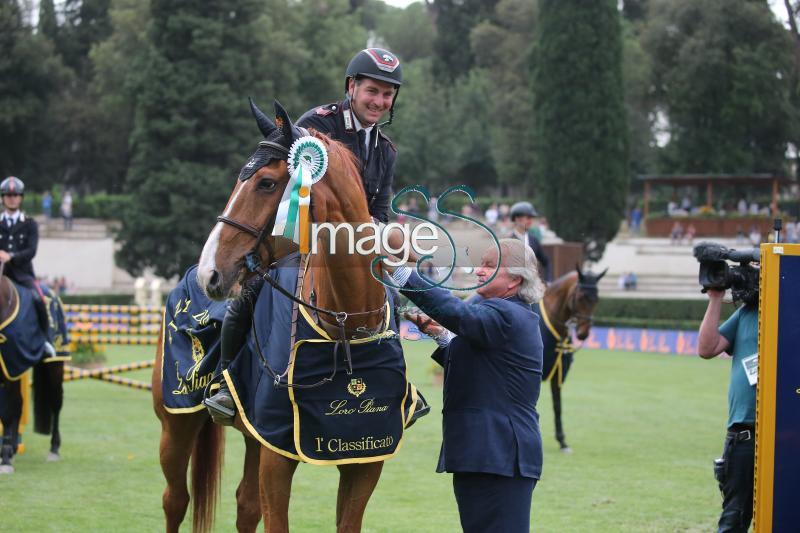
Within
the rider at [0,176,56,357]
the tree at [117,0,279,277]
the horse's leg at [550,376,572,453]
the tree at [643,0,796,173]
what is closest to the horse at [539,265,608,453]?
the horse's leg at [550,376,572,453]

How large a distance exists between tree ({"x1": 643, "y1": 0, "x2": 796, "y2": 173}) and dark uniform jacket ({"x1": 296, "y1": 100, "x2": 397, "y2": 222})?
19.3 metres

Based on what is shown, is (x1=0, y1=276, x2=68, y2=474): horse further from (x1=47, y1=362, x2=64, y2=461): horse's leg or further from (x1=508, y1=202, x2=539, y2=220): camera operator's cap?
(x1=508, y1=202, x2=539, y2=220): camera operator's cap

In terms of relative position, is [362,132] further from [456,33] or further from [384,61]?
[456,33]

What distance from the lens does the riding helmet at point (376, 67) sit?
5.11 metres

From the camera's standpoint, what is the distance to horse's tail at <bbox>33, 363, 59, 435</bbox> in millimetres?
11023

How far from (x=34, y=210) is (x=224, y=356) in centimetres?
4366

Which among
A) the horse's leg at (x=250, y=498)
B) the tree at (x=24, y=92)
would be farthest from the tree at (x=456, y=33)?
the horse's leg at (x=250, y=498)

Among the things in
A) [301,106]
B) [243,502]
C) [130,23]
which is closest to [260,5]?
[301,106]

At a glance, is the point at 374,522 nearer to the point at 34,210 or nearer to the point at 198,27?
the point at 198,27

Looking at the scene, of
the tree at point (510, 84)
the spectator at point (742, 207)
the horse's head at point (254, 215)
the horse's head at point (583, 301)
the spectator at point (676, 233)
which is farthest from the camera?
the tree at point (510, 84)

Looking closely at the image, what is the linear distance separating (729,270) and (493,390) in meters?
1.69

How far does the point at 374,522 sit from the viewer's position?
8.31m

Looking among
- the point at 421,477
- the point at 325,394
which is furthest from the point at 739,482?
the point at 421,477

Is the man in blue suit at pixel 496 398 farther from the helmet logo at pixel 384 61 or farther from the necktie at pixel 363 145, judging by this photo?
the helmet logo at pixel 384 61
